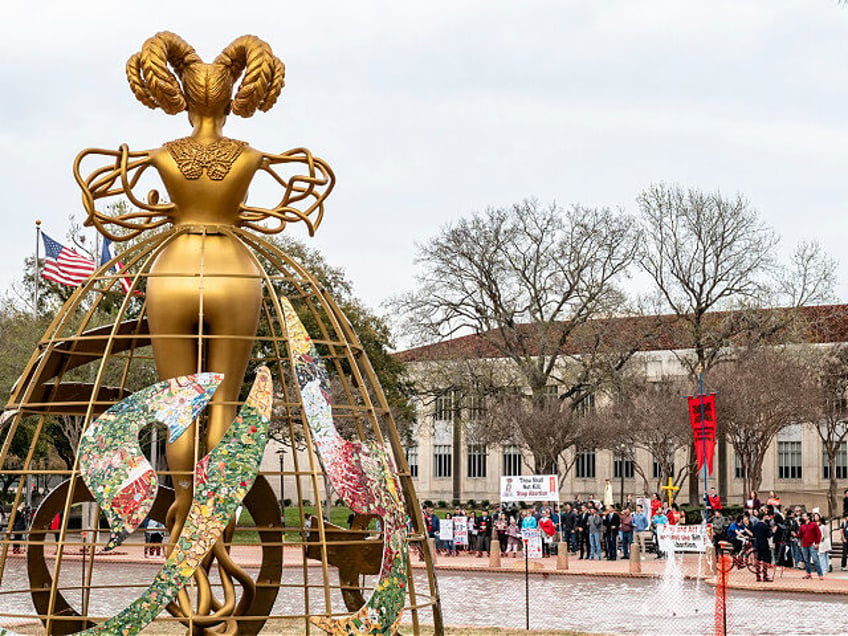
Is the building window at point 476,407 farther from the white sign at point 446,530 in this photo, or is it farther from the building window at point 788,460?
the building window at point 788,460

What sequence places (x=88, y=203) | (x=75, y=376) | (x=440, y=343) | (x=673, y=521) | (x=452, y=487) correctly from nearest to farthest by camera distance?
(x=88, y=203)
(x=673, y=521)
(x=75, y=376)
(x=440, y=343)
(x=452, y=487)

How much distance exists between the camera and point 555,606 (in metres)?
19.8

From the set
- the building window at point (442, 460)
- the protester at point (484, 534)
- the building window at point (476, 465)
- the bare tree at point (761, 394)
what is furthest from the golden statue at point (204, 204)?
the building window at point (442, 460)

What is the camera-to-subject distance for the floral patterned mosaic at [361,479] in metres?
7.62

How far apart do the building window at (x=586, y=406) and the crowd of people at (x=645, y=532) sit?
740 centimetres

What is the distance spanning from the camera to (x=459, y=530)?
1275 inches

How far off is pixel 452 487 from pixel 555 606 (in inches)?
1655

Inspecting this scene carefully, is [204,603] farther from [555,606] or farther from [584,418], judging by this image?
[584,418]

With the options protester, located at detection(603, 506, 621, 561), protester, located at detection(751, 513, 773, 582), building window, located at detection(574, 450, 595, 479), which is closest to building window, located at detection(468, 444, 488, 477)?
building window, located at detection(574, 450, 595, 479)

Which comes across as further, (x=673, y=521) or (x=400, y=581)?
(x=673, y=521)

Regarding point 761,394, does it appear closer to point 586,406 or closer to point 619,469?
point 586,406

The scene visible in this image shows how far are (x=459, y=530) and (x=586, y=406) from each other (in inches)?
667

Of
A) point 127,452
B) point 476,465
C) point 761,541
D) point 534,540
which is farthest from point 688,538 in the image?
point 476,465

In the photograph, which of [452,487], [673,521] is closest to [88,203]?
[673,521]
